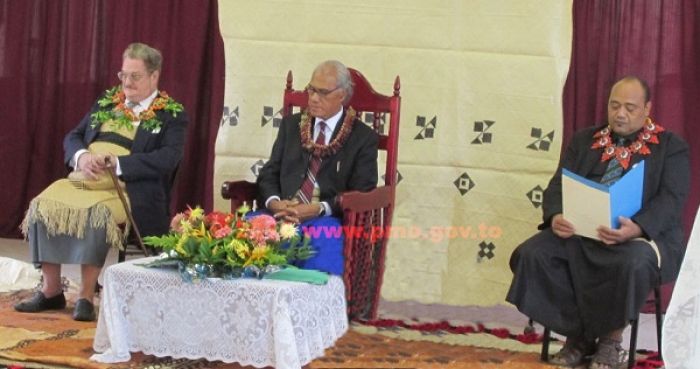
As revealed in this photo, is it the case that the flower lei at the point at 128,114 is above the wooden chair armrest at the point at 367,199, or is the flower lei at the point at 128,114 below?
above

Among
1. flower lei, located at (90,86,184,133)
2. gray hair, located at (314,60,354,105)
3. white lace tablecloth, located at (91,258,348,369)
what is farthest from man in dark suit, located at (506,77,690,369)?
flower lei, located at (90,86,184,133)

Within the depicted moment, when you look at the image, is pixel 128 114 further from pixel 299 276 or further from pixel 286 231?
pixel 299 276

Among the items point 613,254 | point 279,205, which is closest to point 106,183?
point 279,205

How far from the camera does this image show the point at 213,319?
3.67m

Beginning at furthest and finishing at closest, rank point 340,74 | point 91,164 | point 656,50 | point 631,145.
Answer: point 656,50 < point 91,164 < point 340,74 < point 631,145

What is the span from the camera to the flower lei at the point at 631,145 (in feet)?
13.6

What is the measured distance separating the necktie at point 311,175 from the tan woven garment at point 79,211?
2.61 feet

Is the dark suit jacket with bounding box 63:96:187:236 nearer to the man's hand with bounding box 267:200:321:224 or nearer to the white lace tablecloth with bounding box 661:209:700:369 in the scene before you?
the man's hand with bounding box 267:200:321:224

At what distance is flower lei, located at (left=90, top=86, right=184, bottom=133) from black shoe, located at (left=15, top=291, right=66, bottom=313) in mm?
785

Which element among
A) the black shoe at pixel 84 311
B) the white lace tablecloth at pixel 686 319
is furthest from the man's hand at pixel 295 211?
the white lace tablecloth at pixel 686 319

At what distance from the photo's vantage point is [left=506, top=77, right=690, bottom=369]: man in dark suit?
3947 millimetres

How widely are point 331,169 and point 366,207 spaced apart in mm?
302

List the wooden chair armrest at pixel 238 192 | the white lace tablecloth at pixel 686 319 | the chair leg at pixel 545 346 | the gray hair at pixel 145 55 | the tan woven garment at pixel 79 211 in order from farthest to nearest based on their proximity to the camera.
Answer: the gray hair at pixel 145 55
the tan woven garment at pixel 79 211
the wooden chair armrest at pixel 238 192
the chair leg at pixel 545 346
the white lace tablecloth at pixel 686 319

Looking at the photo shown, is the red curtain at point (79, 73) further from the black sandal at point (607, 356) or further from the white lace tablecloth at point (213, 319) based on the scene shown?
the black sandal at point (607, 356)
